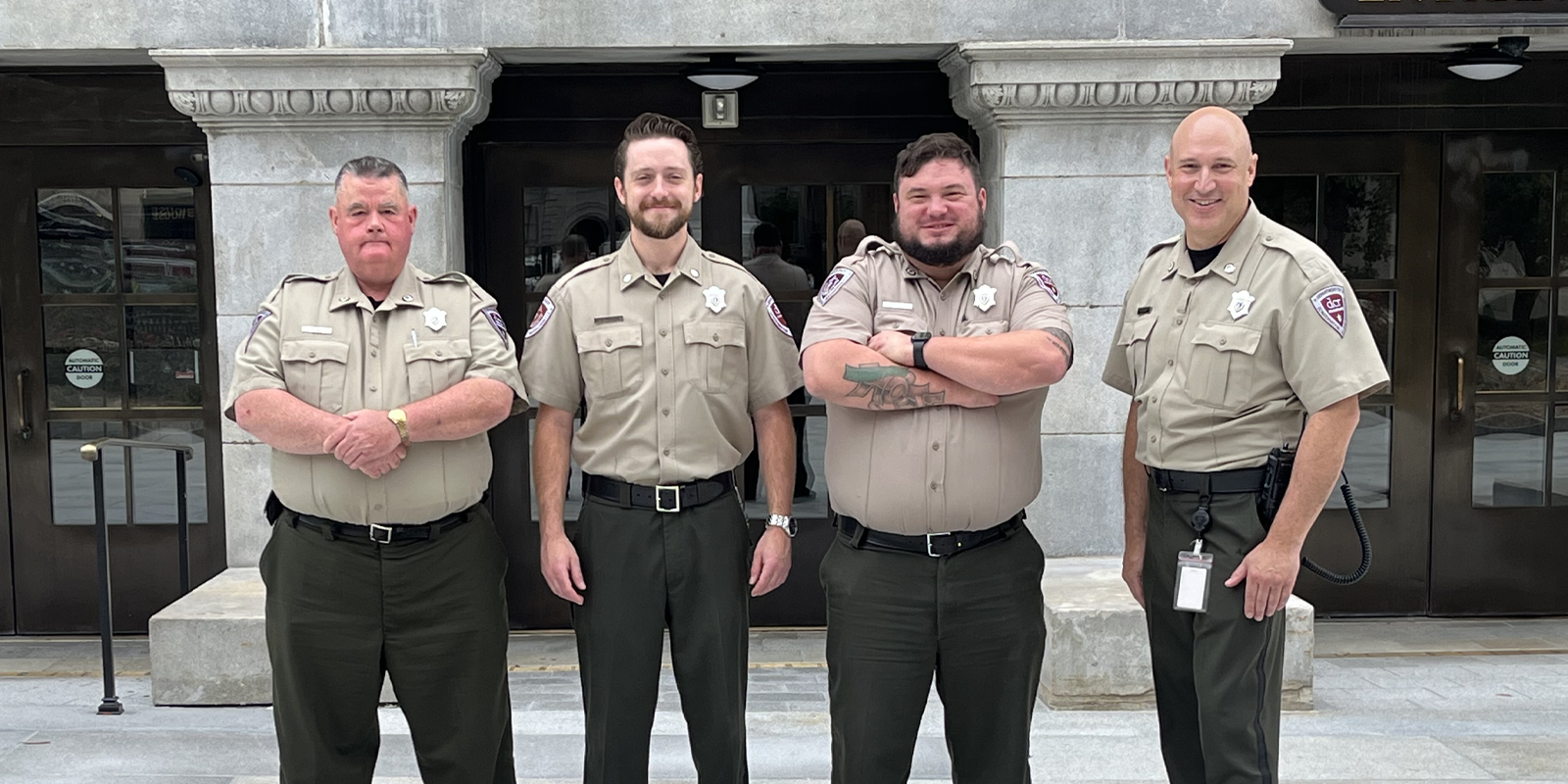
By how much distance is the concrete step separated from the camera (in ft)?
17.4

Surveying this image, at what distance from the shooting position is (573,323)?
3799mm

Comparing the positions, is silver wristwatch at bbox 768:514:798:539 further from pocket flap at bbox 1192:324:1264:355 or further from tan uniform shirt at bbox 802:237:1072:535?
pocket flap at bbox 1192:324:1264:355

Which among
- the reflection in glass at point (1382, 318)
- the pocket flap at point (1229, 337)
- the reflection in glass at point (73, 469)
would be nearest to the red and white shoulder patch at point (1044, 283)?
the pocket flap at point (1229, 337)

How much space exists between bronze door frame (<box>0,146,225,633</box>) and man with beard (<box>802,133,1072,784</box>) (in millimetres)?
4280

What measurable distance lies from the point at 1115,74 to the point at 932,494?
8.78 ft

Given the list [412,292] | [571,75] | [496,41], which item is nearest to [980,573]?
[412,292]

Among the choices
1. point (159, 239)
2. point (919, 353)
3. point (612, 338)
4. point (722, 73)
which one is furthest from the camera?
point (159, 239)

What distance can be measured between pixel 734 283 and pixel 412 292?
90cm

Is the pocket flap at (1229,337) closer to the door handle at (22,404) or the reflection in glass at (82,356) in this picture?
the reflection in glass at (82,356)

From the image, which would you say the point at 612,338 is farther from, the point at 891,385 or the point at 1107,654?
the point at 1107,654

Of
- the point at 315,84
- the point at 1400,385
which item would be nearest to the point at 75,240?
the point at 315,84

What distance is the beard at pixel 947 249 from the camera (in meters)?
3.56

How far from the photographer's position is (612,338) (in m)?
3.76

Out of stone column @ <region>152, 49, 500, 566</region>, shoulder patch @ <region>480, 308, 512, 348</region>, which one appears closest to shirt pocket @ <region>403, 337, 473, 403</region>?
shoulder patch @ <region>480, 308, 512, 348</region>
